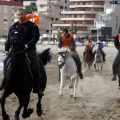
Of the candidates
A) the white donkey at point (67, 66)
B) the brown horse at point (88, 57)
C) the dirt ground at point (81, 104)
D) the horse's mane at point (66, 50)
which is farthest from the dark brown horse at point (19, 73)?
the brown horse at point (88, 57)

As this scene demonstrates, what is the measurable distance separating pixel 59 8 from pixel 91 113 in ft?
383

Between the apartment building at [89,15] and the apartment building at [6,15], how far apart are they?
19.4 m

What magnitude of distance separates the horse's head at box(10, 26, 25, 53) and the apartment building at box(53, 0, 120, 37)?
96.0 metres

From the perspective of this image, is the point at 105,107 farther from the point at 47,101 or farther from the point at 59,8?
the point at 59,8

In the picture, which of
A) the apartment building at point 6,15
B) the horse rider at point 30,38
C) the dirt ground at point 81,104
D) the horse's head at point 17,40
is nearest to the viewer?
the horse's head at point 17,40

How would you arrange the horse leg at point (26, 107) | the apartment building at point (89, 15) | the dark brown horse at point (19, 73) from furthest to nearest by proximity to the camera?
1. the apartment building at point (89, 15)
2. the horse leg at point (26, 107)
3. the dark brown horse at point (19, 73)

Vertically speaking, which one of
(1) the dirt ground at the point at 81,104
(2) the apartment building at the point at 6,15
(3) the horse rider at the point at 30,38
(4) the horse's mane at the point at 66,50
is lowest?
(2) the apartment building at the point at 6,15

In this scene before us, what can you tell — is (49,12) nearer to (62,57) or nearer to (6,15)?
(6,15)

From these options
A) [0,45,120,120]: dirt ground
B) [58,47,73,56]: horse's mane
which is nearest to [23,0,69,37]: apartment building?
[0,45,120,120]: dirt ground

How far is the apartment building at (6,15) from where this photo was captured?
12700 cm

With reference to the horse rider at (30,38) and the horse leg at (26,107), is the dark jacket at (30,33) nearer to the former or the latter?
the horse rider at (30,38)

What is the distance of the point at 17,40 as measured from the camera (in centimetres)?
771

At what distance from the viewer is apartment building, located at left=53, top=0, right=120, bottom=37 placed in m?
107

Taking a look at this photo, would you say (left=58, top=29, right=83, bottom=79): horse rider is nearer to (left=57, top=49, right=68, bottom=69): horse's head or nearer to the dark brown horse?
(left=57, top=49, right=68, bottom=69): horse's head
